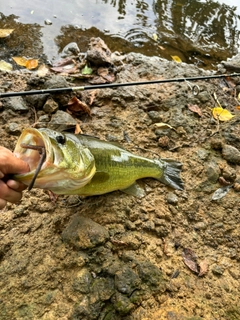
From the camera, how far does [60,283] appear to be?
8.54 ft

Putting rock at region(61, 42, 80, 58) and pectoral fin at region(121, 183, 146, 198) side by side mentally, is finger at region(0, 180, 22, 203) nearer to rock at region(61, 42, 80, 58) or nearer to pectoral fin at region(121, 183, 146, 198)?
pectoral fin at region(121, 183, 146, 198)

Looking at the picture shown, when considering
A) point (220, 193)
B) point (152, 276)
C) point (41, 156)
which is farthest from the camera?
point (220, 193)

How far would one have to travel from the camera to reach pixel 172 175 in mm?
3613

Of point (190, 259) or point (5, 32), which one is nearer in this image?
point (190, 259)

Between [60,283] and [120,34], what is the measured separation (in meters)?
5.29

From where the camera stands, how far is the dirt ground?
2.56 metres

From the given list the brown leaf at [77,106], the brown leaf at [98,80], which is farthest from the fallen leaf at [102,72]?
the brown leaf at [77,106]

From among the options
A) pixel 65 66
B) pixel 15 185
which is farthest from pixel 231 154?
pixel 65 66

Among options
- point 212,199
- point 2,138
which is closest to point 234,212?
point 212,199

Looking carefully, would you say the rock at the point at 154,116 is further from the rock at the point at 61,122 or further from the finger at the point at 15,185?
the finger at the point at 15,185

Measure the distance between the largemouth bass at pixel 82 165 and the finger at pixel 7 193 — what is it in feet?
Answer: 0.37

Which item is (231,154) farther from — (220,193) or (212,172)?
(220,193)

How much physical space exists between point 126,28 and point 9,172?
17.7 feet

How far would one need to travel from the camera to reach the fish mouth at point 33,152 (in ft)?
6.96
